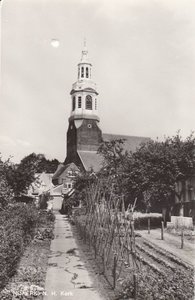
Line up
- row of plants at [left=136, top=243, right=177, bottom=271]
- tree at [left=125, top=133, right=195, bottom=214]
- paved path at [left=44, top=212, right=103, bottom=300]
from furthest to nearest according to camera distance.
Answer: tree at [left=125, top=133, right=195, bottom=214]
row of plants at [left=136, top=243, right=177, bottom=271]
paved path at [left=44, top=212, right=103, bottom=300]

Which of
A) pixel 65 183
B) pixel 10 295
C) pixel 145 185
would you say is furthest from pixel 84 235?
pixel 65 183

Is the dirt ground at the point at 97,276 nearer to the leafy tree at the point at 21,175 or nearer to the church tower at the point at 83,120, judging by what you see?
the leafy tree at the point at 21,175

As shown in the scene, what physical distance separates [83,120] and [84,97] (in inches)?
167

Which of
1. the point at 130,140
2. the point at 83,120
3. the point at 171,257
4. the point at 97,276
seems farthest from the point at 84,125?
the point at 97,276

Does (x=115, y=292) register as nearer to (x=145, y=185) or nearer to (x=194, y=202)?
(x=145, y=185)

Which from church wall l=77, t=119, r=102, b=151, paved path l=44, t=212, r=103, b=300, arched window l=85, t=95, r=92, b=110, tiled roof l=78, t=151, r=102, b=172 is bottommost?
paved path l=44, t=212, r=103, b=300

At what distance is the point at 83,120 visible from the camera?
2876 inches

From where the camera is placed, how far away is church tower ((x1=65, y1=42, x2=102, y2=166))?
72.2 m

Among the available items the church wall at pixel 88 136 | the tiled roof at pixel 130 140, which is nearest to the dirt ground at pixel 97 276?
the church wall at pixel 88 136

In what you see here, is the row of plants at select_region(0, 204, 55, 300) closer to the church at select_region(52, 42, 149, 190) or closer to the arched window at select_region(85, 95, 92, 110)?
the church at select_region(52, 42, 149, 190)

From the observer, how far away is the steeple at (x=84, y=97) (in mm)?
71438

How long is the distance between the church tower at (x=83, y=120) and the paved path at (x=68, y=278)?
55648 mm

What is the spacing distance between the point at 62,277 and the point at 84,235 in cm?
949

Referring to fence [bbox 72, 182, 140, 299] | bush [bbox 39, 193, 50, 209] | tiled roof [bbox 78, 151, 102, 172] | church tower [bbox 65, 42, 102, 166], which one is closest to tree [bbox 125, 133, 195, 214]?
fence [bbox 72, 182, 140, 299]
